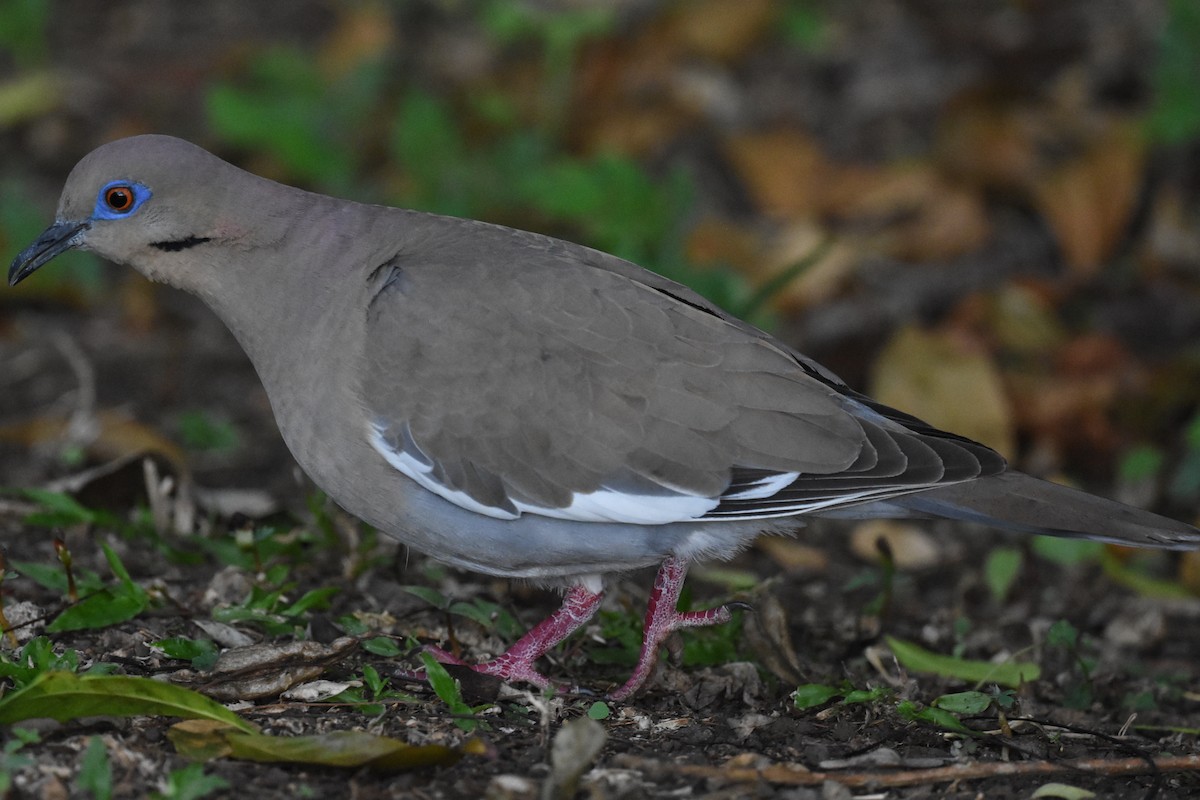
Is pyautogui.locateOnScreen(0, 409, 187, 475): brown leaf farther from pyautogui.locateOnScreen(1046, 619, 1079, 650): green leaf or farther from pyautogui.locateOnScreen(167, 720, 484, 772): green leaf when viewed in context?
pyautogui.locateOnScreen(1046, 619, 1079, 650): green leaf

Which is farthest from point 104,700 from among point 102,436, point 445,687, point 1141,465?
point 1141,465

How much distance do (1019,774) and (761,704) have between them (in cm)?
76

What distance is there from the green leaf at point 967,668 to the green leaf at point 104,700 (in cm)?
195

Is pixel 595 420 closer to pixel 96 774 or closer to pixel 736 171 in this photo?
pixel 96 774

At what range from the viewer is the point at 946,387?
6008 millimetres

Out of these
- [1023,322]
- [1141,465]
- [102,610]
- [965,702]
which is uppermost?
[1023,322]

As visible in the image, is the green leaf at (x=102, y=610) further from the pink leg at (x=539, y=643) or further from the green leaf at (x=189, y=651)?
the pink leg at (x=539, y=643)

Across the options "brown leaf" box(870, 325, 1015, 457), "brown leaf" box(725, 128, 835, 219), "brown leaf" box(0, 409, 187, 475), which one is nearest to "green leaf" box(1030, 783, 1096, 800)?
"brown leaf" box(870, 325, 1015, 457)

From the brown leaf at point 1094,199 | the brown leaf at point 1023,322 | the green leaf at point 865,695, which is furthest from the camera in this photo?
the brown leaf at point 1094,199

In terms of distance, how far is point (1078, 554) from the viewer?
198 inches

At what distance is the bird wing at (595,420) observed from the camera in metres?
3.78

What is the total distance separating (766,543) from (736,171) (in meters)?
3.15

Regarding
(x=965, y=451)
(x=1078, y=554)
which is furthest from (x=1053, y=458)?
(x=965, y=451)

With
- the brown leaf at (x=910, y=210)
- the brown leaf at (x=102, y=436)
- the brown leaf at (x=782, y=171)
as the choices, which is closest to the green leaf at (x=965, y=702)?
the brown leaf at (x=102, y=436)
